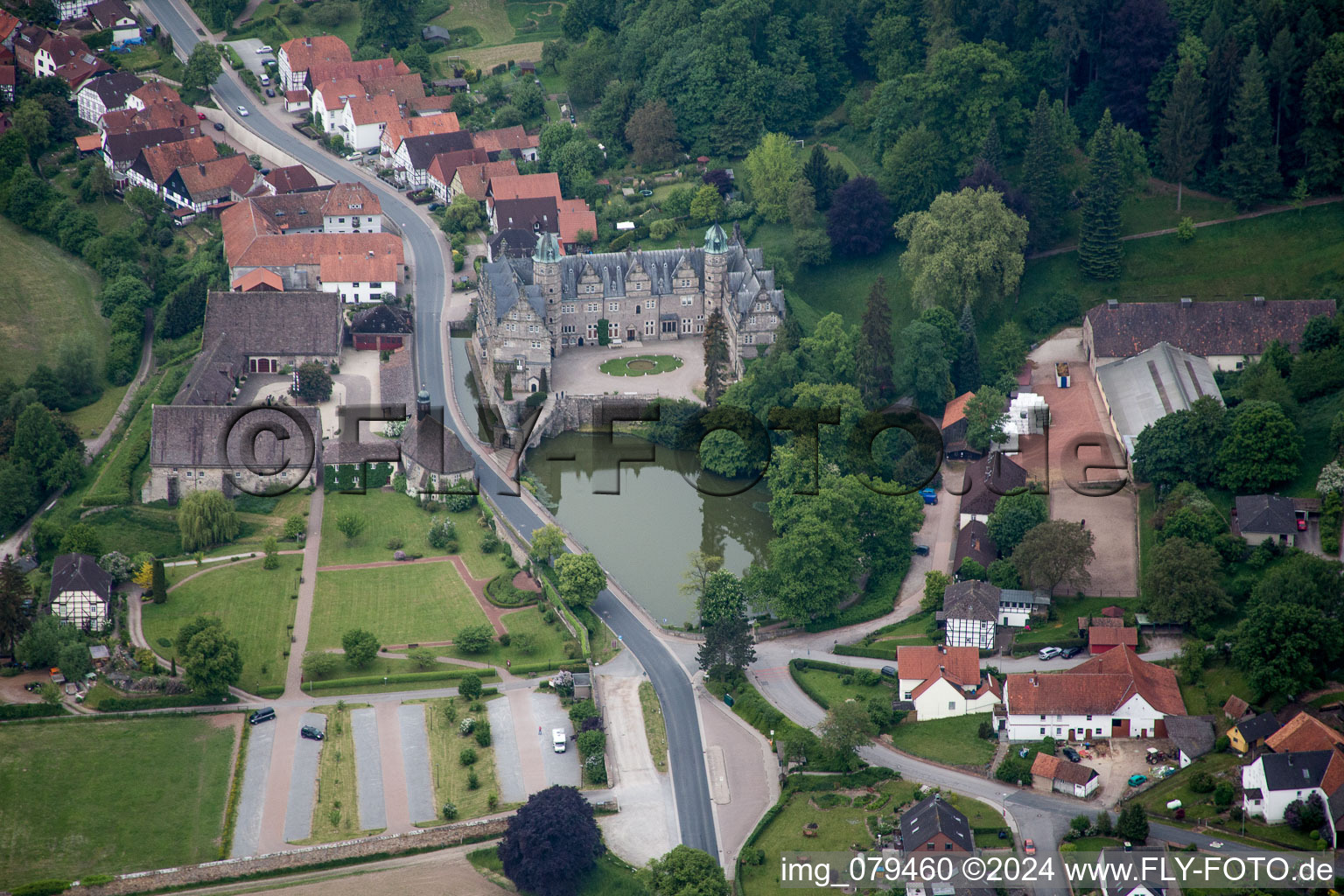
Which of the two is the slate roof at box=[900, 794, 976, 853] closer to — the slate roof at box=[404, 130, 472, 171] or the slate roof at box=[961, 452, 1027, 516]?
the slate roof at box=[961, 452, 1027, 516]

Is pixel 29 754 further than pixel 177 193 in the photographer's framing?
No

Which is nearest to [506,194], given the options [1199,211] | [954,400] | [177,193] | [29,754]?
[177,193]

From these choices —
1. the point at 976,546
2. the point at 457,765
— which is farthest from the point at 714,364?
the point at 457,765

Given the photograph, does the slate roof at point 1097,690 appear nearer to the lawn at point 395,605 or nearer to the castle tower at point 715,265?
the lawn at point 395,605

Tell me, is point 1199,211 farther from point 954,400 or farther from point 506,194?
point 506,194

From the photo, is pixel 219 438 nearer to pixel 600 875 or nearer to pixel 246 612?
pixel 246 612
